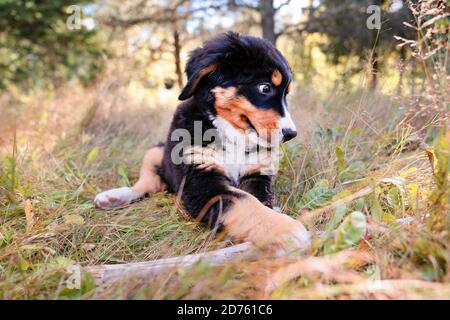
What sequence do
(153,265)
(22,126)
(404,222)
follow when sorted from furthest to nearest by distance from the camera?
(22,126)
(404,222)
(153,265)

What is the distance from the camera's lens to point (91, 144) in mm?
4887

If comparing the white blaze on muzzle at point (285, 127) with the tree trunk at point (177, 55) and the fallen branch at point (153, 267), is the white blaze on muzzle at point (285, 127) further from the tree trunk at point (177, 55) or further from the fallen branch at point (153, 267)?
the tree trunk at point (177, 55)

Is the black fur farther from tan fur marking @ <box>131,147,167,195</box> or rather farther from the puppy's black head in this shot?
tan fur marking @ <box>131,147,167,195</box>

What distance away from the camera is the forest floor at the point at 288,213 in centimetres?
Result: 179

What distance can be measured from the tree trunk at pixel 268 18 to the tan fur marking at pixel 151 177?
3.90 m

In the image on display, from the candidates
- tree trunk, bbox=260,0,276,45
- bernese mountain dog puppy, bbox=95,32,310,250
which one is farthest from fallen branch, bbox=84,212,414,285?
tree trunk, bbox=260,0,276,45

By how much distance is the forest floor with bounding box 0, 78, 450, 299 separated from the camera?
1.79 m

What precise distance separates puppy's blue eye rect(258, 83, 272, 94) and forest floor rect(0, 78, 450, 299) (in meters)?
0.70

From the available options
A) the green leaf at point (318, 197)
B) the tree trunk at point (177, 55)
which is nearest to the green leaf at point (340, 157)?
the green leaf at point (318, 197)

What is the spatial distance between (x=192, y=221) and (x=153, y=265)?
88 centimetres

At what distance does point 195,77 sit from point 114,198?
1207 millimetres
